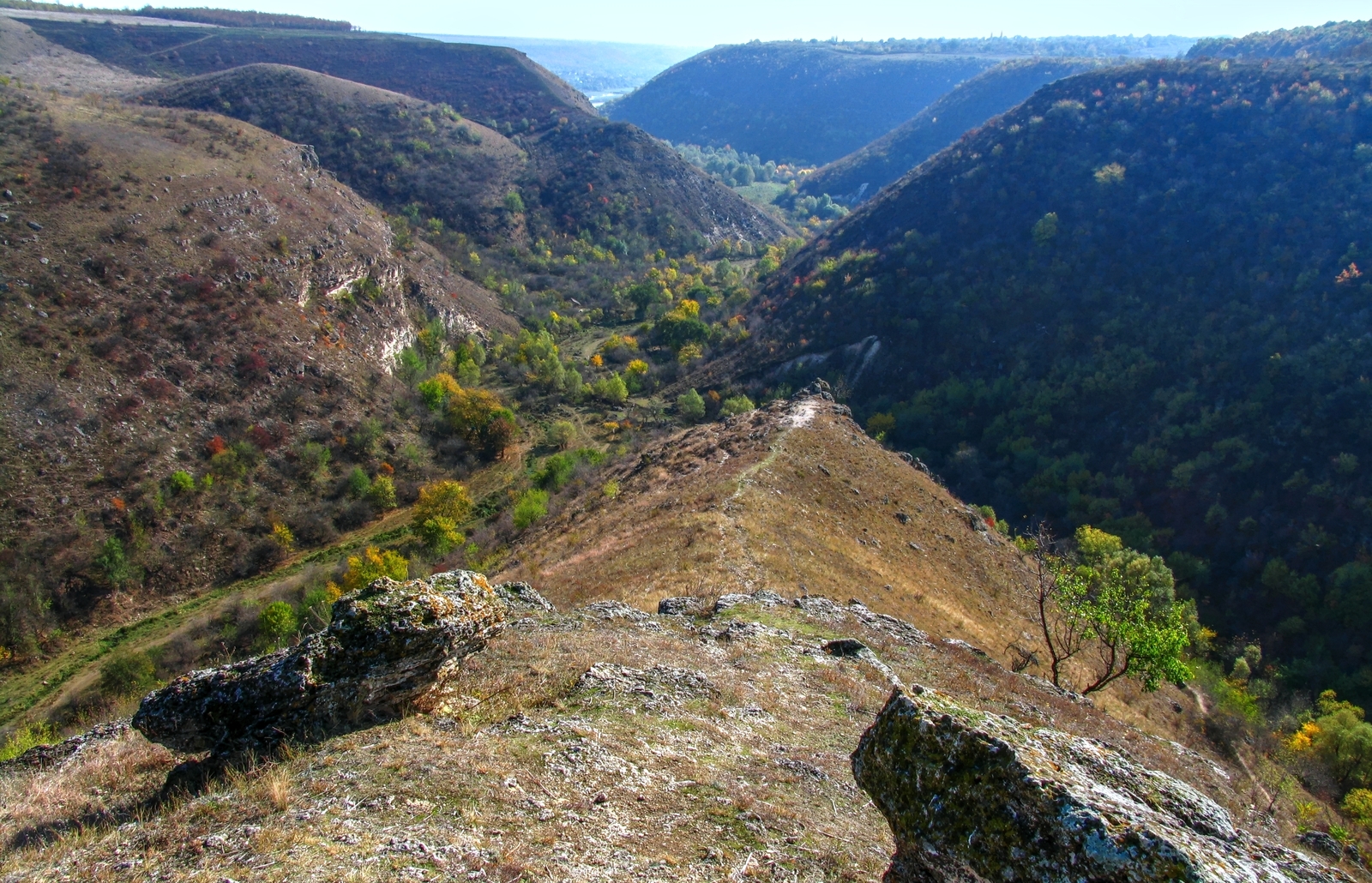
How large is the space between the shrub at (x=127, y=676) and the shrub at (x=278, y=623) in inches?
233

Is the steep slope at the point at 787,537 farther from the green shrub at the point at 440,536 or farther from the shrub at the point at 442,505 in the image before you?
the shrub at the point at 442,505

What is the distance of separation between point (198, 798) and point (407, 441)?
63446 mm

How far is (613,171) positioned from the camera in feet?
478

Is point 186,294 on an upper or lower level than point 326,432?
upper

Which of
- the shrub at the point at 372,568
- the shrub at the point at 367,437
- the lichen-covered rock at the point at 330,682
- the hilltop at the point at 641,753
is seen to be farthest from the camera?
the shrub at the point at 367,437

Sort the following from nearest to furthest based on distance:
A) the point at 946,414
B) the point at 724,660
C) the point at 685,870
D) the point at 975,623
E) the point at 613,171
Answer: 1. the point at 685,870
2. the point at 724,660
3. the point at 975,623
4. the point at 946,414
5. the point at 613,171

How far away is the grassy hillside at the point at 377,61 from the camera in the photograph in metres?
148

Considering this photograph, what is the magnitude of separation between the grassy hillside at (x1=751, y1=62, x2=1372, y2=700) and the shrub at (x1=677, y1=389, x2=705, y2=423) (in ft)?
41.1

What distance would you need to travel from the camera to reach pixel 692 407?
265 feet

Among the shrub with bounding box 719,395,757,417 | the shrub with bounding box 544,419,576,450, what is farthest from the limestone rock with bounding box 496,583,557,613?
the shrub with bounding box 719,395,757,417

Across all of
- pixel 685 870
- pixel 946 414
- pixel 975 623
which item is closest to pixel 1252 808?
pixel 975 623

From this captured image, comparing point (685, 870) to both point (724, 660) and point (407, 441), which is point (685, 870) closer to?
point (724, 660)

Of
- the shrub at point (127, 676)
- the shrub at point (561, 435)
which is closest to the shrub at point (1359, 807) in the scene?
the shrub at point (127, 676)

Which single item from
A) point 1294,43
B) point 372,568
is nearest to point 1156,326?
point 372,568
